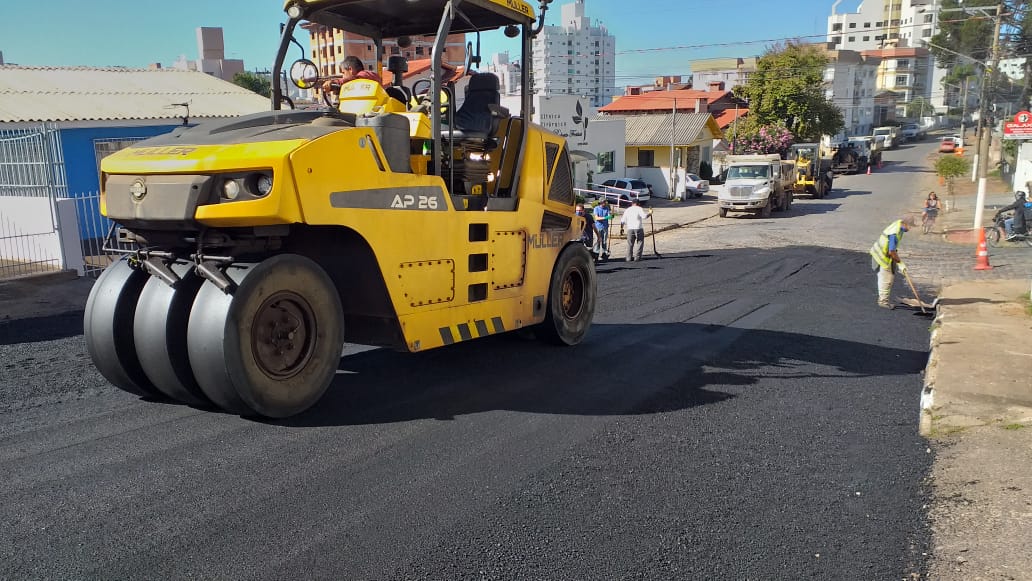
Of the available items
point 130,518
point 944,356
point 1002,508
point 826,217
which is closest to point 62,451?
point 130,518

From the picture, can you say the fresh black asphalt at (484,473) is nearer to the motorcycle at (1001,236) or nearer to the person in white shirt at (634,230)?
the person in white shirt at (634,230)

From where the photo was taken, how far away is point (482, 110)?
7.17m

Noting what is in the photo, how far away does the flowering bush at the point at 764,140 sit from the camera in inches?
1827

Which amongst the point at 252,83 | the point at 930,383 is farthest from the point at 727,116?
the point at 930,383

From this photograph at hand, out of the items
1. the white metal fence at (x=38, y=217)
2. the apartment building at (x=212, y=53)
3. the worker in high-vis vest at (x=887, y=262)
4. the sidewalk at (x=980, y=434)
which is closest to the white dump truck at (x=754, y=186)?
the sidewalk at (x=980, y=434)

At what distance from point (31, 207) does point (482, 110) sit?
10.1m

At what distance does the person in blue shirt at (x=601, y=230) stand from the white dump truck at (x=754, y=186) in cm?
1281

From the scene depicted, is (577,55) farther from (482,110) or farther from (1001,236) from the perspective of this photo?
(482,110)

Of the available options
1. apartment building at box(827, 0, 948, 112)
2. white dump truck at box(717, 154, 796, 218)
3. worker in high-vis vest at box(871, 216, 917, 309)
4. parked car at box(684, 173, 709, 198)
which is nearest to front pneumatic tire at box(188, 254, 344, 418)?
worker in high-vis vest at box(871, 216, 917, 309)

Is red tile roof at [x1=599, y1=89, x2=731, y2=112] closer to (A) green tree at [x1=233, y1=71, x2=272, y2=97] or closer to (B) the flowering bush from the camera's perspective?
(B) the flowering bush

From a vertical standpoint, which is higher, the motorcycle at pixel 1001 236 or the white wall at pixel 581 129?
the white wall at pixel 581 129

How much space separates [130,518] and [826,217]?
29502 mm

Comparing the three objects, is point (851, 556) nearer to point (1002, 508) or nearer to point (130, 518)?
point (1002, 508)

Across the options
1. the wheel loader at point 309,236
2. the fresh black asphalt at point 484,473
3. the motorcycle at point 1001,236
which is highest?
the wheel loader at point 309,236
